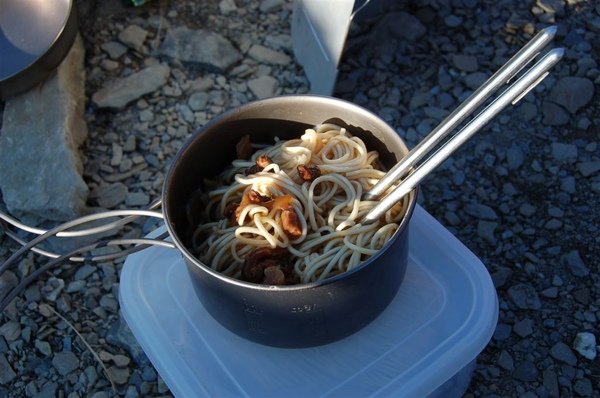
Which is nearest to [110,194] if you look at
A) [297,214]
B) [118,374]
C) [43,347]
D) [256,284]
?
[43,347]

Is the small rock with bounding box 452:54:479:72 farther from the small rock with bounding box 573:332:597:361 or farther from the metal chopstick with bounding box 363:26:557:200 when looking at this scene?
the metal chopstick with bounding box 363:26:557:200

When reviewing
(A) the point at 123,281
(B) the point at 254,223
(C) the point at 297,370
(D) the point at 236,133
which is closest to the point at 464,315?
(C) the point at 297,370

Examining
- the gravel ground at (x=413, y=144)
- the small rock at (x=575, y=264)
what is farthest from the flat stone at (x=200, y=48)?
the small rock at (x=575, y=264)

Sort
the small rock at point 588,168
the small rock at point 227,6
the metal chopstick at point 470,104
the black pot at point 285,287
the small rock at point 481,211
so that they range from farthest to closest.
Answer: the small rock at point 227,6 → the small rock at point 588,168 → the small rock at point 481,211 → the black pot at point 285,287 → the metal chopstick at point 470,104

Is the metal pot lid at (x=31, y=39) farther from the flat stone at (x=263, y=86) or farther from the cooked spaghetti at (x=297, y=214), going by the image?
the cooked spaghetti at (x=297, y=214)

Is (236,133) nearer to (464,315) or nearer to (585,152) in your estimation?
(464,315)

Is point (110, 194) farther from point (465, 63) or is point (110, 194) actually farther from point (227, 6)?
point (465, 63)
